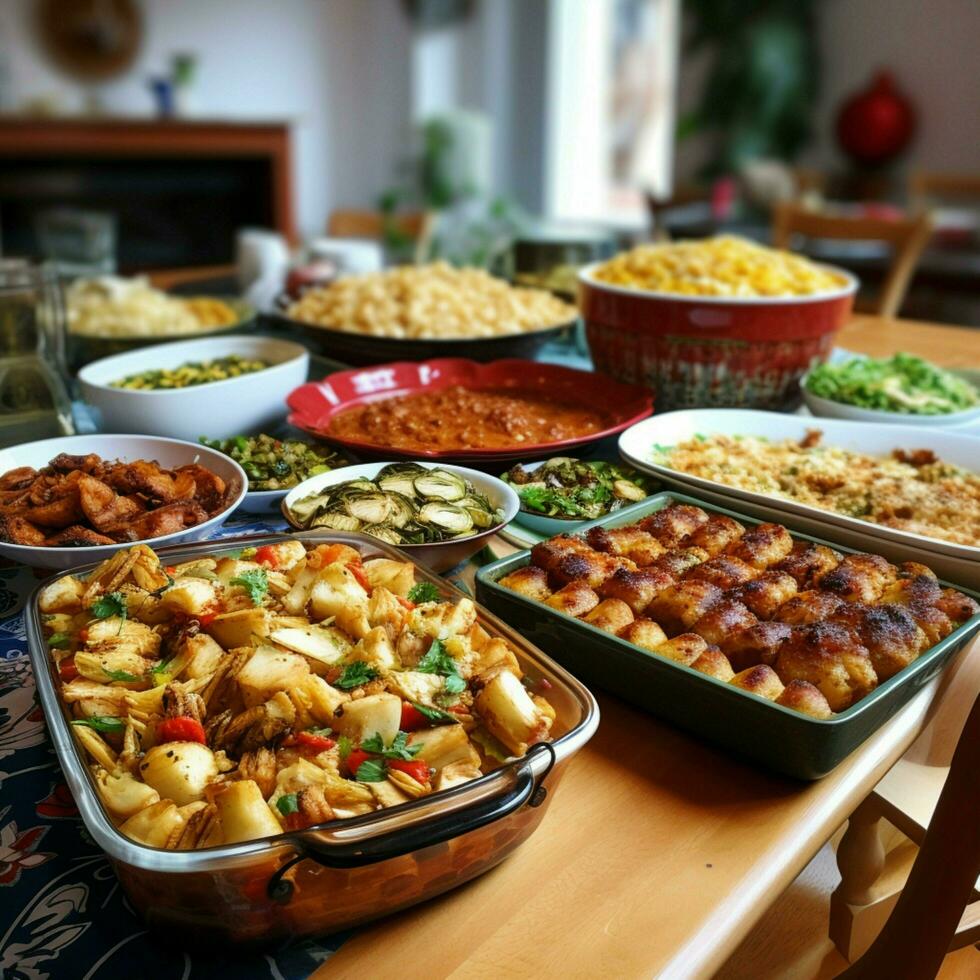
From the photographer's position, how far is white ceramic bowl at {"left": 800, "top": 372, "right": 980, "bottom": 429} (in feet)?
5.43

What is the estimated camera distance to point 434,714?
772 millimetres

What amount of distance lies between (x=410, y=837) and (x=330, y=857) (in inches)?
2.1

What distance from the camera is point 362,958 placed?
26.6 inches

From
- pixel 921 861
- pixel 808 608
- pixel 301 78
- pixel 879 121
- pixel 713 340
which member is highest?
pixel 301 78

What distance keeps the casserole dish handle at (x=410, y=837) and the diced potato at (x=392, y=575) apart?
302 mm

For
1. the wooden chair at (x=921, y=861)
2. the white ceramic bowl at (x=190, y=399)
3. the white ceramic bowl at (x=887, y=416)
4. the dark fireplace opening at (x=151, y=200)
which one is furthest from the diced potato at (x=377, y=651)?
the dark fireplace opening at (x=151, y=200)

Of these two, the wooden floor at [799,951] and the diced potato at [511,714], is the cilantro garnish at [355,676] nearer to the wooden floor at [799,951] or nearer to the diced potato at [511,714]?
the diced potato at [511,714]

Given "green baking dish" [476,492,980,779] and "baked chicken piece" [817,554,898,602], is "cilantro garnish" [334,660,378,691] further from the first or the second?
"baked chicken piece" [817,554,898,602]

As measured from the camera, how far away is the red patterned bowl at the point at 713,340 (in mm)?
1682

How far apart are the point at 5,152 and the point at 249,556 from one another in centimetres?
615

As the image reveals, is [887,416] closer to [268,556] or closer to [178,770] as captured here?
[268,556]

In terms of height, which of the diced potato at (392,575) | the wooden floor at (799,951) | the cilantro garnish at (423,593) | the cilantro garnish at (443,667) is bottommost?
the wooden floor at (799,951)

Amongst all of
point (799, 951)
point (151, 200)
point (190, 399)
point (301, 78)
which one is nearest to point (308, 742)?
point (190, 399)

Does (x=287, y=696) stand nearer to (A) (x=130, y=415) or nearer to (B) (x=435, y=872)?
(B) (x=435, y=872)
